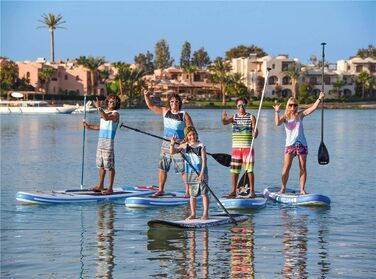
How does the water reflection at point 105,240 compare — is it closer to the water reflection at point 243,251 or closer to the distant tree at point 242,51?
the water reflection at point 243,251

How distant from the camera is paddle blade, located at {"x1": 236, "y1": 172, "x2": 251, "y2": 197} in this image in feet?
56.3

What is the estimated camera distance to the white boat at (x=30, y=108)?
109 metres

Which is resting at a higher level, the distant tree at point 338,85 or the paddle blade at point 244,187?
the distant tree at point 338,85

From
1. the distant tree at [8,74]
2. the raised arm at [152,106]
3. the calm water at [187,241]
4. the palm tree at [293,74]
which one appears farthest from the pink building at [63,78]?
the raised arm at [152,106]

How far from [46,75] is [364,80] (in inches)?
1921

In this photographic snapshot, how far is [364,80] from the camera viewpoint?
5561 inches

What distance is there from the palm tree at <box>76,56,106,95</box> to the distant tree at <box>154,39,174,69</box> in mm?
48031

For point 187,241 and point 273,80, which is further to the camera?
point 273,80

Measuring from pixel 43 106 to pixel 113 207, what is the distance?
10189 cm

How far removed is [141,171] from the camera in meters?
26.0

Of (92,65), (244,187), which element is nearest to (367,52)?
(92,65)

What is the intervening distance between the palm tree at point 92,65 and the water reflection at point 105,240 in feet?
374

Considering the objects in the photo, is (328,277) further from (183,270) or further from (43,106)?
A: (43,106)

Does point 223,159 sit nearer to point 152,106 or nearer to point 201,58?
point 152,106
